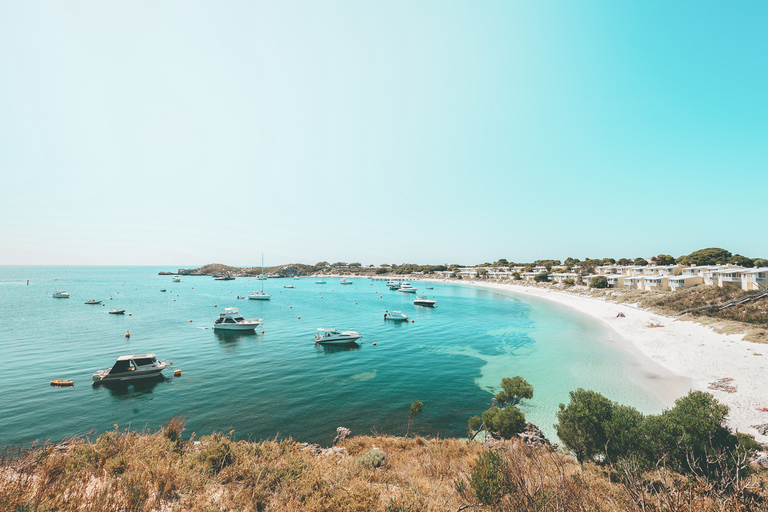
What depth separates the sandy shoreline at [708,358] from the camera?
20.5 m

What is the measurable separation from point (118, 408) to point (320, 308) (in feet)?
175

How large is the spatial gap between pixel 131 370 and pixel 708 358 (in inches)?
2248

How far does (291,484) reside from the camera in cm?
921

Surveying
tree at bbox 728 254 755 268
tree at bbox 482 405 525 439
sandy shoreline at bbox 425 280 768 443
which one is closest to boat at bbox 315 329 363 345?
tree at bbox 482 405 525 439

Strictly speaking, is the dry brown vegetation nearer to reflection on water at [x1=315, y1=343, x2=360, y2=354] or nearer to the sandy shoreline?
the sandy shoreline

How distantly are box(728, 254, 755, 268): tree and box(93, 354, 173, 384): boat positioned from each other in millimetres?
149249

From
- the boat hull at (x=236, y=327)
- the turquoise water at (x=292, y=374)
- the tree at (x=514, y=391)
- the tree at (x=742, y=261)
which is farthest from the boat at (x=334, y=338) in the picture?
the tree at (x=742, y=261)

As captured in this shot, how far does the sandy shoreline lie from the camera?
20.5m

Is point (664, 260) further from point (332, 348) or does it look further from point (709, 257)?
point (332, 348)

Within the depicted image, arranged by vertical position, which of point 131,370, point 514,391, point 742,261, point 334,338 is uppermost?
point 742,261

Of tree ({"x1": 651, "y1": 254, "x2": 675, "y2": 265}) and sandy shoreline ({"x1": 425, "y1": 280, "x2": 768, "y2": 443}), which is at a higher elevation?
tree ({"x1": 651, "y1": 254, "x2": 675, "y2": 265})

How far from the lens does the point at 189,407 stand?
22.2 meters

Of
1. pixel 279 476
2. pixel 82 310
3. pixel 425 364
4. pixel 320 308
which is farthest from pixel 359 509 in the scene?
pixel 82 310

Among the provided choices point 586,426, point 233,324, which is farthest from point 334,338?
point 586,426
